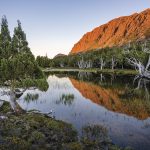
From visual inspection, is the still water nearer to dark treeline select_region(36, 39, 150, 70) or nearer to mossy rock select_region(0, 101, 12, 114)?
mossy rock select_region(0, 101, 12, 114)

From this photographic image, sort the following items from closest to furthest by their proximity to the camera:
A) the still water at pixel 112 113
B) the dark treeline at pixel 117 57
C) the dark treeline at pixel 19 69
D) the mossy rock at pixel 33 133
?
the mossy rock at pixel 33 133 < the still water at pixel 112 113 < the dark treeline at pixel 19 69 < the dark treeline at pixel 117 57

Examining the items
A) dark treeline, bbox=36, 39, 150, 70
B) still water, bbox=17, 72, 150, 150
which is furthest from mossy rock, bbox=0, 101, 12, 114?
dark treeline, bbox=36, 39, 150, 70

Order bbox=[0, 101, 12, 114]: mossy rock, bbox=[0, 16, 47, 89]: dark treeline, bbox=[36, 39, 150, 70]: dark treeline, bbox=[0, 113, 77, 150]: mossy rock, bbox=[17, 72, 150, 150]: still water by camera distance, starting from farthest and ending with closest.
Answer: bbox=[36, 39, 150, 70]: dark treeline < bbox=[0, 101, 12, 114]: mossy rock < bbox=[0, 16, 47, 89]: dark treeline < bbox=[17, 72, 150, 150]: still water < bbox=[0, 113, 77, 150]: mossy rock

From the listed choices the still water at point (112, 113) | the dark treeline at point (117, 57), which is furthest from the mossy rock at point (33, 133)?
the dark treeline at point (117, 57)

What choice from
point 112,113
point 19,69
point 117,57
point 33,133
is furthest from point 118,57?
point 33,133

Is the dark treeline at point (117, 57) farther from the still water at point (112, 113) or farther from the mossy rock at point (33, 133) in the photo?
the mossy rock at point (33, 133)

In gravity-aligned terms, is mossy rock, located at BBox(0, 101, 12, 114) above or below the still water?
above

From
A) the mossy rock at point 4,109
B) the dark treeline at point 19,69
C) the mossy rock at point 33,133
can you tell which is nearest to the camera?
the mossy rock at point 33,133

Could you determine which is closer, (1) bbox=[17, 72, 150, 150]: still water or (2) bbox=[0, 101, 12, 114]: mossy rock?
(1) bbox=[17, 72, 150, 150]: still water

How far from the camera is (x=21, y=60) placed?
29891 millimetres

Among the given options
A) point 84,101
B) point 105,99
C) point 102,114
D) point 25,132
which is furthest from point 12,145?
point 105,99

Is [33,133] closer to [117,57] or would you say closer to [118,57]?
[118,57]

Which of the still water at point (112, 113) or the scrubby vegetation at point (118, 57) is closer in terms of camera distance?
the still water at point (112, 113)

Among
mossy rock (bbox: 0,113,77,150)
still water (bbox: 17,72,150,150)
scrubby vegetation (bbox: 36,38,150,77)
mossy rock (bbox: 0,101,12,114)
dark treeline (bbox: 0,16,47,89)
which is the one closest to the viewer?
mossy rock (bbox: 0,113,77,150)
